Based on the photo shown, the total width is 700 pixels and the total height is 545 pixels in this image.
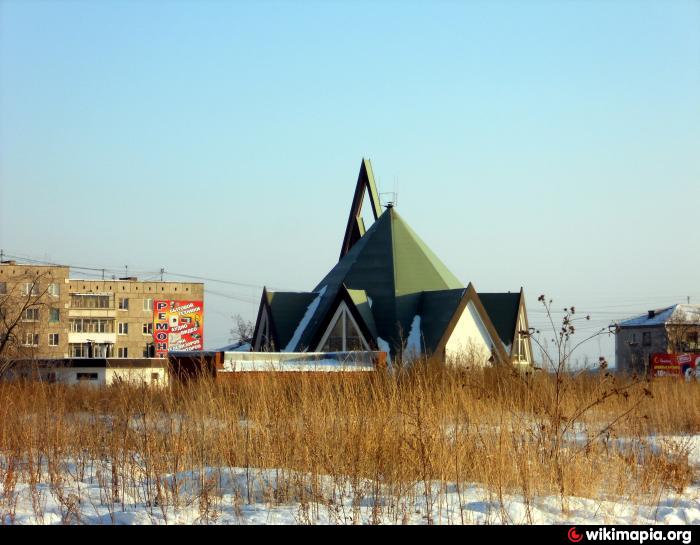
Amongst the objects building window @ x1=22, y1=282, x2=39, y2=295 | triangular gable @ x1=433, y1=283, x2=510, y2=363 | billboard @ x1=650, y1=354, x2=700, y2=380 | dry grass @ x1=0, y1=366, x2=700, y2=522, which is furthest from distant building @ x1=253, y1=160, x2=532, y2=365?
dry grass @ x1=0, y1=366, x2=700, y2=522

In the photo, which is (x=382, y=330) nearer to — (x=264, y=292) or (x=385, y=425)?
(x=264, y=292)

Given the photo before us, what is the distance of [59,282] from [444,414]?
255 ft

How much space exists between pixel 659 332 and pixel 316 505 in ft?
233

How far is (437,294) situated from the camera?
33906mm

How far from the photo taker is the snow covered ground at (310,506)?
7676mm

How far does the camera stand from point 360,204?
42.9 m

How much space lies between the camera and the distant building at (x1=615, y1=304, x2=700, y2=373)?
225ft

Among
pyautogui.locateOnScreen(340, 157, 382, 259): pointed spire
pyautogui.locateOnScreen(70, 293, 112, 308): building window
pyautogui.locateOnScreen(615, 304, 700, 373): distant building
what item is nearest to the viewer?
pyautogui.locateOnScreen(340, 157, 382, 259): pointed spire

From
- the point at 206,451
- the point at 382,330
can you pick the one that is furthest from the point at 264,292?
the point at 206,451

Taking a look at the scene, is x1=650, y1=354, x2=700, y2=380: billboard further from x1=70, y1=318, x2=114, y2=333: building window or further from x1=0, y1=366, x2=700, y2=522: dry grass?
x1=70, y1=318, x2=114, y2=333: building window

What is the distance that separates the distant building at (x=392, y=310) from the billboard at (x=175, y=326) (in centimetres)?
4364

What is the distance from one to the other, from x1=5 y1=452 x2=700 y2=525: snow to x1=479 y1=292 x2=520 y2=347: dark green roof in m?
26.0

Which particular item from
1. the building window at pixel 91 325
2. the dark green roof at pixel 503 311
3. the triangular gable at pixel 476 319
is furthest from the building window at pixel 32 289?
the dark green roof at pixel 503 311

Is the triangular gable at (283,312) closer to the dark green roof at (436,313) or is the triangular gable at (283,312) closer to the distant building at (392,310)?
the distant building at (392,310)
